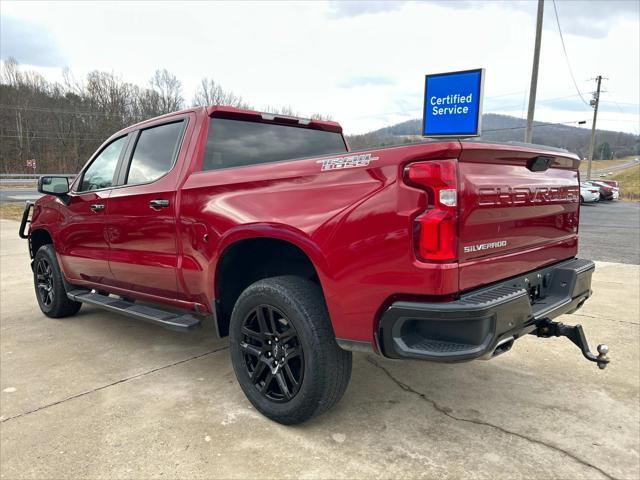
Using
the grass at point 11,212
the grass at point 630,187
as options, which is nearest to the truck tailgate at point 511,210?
the grass at point 11,212

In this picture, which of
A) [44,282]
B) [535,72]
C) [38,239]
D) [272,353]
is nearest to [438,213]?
[272,353]

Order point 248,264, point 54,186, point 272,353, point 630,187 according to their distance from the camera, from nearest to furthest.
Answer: point 272,353
point 248,264
point 54,186
point 630,187

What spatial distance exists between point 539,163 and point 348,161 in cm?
111

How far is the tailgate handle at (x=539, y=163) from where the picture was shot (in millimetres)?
2559

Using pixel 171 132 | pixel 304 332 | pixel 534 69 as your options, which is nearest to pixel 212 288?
pixel 304 332

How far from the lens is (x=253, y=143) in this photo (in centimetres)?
352

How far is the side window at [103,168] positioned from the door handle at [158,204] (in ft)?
2.87

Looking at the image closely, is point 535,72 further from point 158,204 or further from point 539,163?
point 158,204

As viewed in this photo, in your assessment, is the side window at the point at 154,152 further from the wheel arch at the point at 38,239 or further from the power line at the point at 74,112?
the power line at the point at 74,112

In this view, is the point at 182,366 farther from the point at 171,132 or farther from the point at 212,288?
the point at 171,132

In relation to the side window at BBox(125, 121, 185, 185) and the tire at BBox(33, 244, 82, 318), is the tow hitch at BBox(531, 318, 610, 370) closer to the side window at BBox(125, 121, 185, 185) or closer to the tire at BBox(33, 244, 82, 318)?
the side window at BBox(125, 121, 185, 185)

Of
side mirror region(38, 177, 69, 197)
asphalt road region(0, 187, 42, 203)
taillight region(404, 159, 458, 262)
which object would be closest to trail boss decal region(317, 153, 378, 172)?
taillight region(404, 159, 458, 262)

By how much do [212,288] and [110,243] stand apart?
1388 mm

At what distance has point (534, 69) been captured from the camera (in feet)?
55.9
